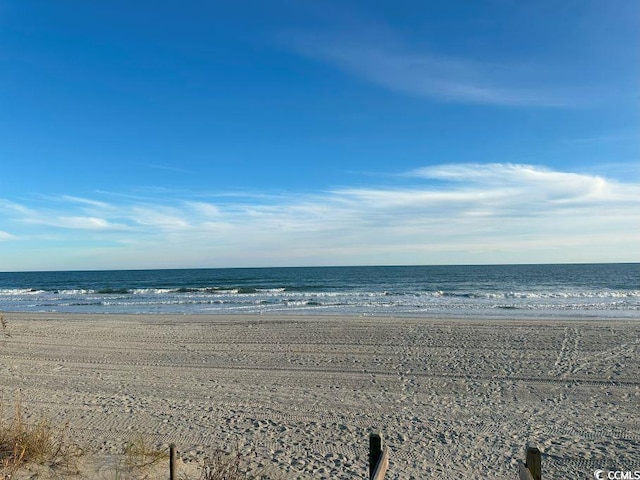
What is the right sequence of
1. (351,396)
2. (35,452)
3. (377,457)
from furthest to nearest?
1. (351,396)
2. (35,452)
3. (377,457)

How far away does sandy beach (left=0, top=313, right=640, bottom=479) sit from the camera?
216 inches

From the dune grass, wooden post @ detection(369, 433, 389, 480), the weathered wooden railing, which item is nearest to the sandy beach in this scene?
the dune grass

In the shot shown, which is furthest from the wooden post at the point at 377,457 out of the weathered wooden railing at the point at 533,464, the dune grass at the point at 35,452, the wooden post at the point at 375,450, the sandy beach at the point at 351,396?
the dune grass at the point at 35,452

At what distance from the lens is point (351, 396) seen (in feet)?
25.6

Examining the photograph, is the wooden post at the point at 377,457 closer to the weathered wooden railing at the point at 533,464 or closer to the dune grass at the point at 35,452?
the weathered wooden railing at the point at 533,464

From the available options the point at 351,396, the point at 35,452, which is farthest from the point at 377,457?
the point at 351,396

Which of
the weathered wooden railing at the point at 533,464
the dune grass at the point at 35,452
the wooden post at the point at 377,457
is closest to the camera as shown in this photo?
the weathered wooden railing at the point at 533,464

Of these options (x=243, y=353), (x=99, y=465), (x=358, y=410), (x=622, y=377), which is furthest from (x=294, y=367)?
(x=622, y=377)

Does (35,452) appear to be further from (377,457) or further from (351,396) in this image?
(351,396)

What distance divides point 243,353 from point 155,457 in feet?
21.5

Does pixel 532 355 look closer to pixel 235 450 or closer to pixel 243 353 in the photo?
pixel 243 353

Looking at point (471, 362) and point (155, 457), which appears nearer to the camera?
point (155, 457)

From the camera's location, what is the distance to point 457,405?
7336mm

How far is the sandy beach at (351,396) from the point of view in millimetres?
5492
